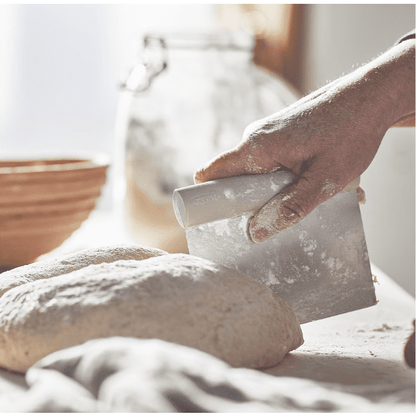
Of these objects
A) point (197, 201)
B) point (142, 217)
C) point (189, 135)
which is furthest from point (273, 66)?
point (197, 201)

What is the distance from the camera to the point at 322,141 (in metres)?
0.77

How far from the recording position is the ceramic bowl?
1.30 meters

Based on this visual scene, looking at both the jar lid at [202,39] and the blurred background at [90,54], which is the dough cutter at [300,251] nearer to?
the jar lid at [202,39]

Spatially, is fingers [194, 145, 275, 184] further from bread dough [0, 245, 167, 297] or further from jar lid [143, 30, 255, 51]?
jar lid [143, 30, 255, 51]

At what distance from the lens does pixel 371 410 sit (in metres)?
0.51

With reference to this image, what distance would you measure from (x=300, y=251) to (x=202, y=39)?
1.14 metres

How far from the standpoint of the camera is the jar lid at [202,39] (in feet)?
5.67

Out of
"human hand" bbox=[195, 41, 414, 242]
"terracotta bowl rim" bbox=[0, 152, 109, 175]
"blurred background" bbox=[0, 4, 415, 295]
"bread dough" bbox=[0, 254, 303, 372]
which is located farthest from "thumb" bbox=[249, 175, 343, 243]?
"blurred background" bbox=[0, 4, 415, 295]

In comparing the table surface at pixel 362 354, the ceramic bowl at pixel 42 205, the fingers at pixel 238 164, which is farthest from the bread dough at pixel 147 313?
the ceramic bowl at pixel 42 205

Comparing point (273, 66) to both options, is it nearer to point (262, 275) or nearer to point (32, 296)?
point (262, 275)

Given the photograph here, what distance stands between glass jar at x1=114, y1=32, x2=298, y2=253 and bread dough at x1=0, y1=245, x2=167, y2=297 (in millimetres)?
840

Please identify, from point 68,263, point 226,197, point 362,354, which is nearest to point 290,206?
point 226,197

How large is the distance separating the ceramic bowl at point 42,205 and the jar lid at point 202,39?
532 millimetres

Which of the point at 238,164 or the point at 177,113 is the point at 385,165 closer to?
the point at 177,113
